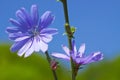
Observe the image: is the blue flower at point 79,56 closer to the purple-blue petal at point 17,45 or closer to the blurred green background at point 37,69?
the purple-blue petal at point 17,45

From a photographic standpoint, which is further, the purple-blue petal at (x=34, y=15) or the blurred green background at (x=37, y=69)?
the blurred green background at (x=37, y=69)

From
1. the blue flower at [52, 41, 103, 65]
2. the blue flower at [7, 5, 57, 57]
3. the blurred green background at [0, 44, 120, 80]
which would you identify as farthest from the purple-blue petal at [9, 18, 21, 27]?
the blurred green background at [0, 44, 120, 80]

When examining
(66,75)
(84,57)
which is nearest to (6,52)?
(66,75)

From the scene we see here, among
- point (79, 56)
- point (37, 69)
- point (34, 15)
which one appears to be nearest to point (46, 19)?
point (34, 15)

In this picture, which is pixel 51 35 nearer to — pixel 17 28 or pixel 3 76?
pixel 17 28

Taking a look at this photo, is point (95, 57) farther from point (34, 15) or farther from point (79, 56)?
point (34, 15)

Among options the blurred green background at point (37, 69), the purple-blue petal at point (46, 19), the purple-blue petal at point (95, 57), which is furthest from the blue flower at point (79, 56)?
the blurred green background at point (37, 69)
